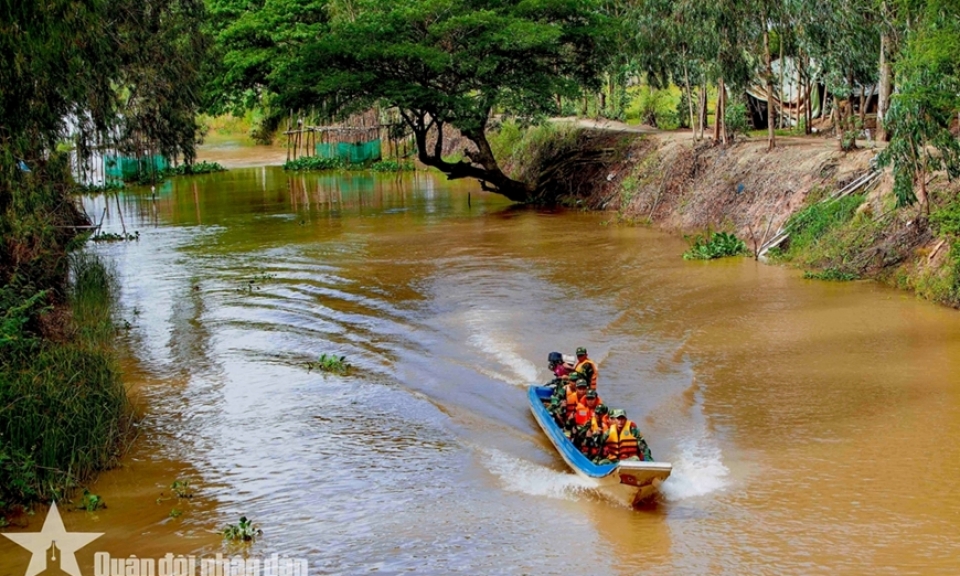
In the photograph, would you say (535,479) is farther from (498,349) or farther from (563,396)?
(498,349)

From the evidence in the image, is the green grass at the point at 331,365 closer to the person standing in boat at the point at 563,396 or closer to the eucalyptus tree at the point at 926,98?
the person standing in boat at the point at 563,396

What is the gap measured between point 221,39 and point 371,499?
87.1ft

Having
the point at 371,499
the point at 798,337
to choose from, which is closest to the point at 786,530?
the point at 371,499

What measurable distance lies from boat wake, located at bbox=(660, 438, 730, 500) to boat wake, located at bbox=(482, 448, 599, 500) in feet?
2.97

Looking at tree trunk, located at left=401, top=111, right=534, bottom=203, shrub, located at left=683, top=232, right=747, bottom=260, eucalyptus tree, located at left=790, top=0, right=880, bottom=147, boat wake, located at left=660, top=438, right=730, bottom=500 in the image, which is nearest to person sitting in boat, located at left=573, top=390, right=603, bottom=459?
boat wake, located at left=660, top=438, right=730, bottom=500

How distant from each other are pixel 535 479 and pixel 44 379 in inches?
228

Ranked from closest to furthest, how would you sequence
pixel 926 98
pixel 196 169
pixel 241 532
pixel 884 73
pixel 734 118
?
pixel 241 532, pixel 926 98, pixel 884 73, pixel 734 118, pixel 196 169

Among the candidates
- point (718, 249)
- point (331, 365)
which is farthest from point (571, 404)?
point (718, 249)

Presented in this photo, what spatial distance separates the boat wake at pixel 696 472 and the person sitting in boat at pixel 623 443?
0.44 metres

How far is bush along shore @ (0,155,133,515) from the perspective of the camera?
10648 mm

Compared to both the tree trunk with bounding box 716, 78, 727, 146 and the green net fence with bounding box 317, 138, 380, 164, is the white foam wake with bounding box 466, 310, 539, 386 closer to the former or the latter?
the tree trunk with bounding box 716, 78, 727, 146

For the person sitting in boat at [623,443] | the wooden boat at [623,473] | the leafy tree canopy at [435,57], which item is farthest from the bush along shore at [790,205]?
the wooden boat at [623,473]

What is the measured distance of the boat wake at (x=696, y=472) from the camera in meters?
10.8

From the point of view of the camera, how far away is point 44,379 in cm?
1162
